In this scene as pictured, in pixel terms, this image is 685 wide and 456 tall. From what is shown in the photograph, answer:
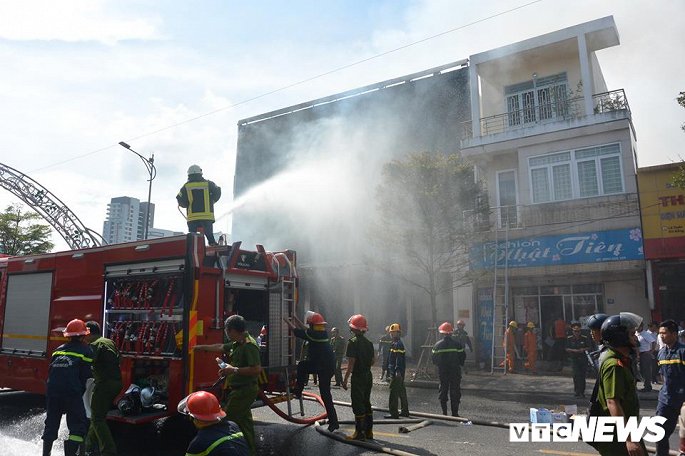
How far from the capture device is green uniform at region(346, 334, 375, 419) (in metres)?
6.58

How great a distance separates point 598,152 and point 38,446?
1576 cm

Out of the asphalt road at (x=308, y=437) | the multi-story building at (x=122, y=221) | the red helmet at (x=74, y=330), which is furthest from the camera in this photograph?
the multi-story building at (x=122, y=221)

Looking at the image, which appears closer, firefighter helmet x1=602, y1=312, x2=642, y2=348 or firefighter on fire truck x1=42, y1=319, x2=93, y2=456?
firefighter helmet x1=602, y1=312, x2=642, y2=348

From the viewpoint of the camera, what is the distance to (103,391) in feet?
18.5

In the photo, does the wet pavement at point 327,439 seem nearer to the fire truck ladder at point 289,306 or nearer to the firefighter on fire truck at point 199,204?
the fire truck ladder at point 289,306

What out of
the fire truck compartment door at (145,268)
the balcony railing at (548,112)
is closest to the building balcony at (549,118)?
the balcony railing at (548,112)

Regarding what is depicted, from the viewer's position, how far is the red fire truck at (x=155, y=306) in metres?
6.27

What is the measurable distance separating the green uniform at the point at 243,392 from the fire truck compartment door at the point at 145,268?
1.74 meters

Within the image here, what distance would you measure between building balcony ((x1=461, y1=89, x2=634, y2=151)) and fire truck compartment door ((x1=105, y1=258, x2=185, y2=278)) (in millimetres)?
12933

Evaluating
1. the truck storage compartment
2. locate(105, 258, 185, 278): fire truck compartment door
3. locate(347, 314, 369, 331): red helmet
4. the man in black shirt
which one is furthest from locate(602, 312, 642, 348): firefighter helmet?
the man in black shirt

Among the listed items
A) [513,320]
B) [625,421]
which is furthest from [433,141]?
[625,421]

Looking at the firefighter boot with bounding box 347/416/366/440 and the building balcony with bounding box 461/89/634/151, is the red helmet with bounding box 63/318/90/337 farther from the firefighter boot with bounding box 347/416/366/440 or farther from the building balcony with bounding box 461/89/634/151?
the building balcony with bounding box 461/89/634/151

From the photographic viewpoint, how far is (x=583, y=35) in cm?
1588

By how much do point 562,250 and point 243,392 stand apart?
41.2ft
